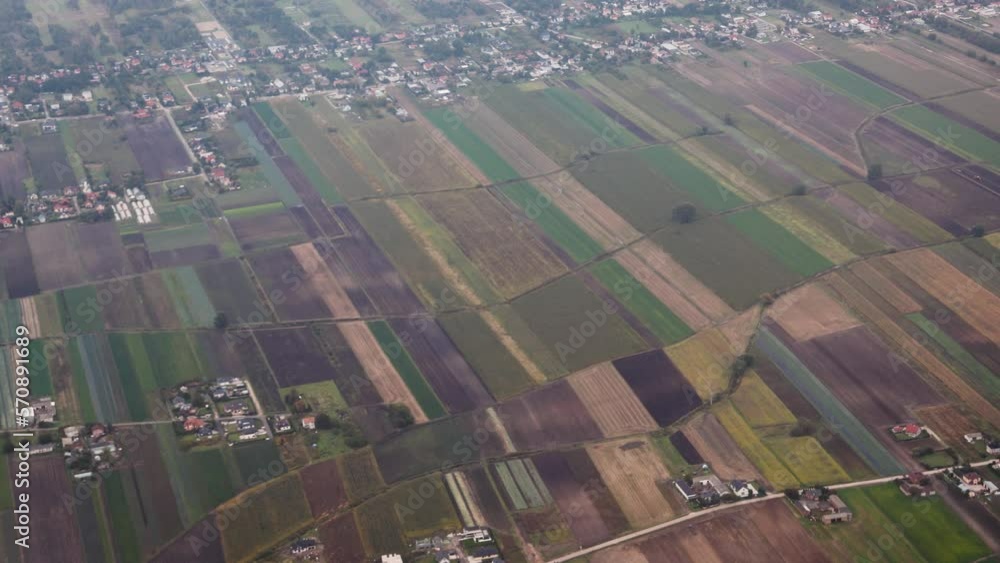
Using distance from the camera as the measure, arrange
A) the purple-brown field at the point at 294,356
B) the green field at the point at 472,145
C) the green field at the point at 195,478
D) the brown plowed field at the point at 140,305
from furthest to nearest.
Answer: the green field at the point at 472,145, the brown plowed field at the point at 140,305, the purple-brown field at the point at 294,356, the green field at the point at 195,478

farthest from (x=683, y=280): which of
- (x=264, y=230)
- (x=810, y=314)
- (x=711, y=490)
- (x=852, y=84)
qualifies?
(x=852, y=84)

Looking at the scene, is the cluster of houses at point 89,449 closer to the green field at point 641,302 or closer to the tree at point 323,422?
the tree at point 323,422

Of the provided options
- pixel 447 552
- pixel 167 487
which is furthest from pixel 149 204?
pixel 447 552

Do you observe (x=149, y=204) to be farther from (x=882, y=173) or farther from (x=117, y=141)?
(x=882, y=173)

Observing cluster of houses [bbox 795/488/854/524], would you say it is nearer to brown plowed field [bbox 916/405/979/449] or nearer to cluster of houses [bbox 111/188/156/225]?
brown plowed field [bbox 916/405/979/449]

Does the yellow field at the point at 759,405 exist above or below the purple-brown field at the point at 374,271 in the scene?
below

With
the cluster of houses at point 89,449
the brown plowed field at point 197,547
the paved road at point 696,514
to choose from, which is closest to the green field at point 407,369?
the paved road at point 696,514
